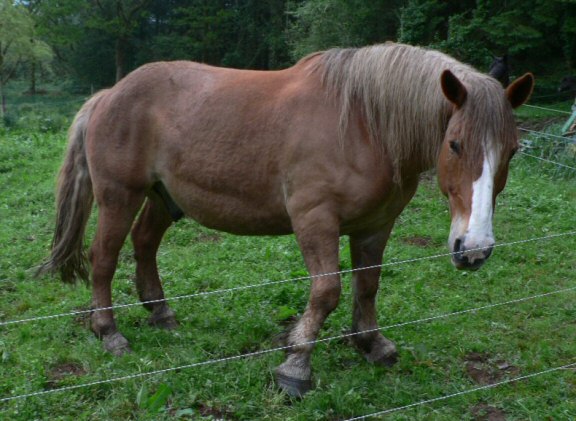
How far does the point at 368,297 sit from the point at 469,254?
131 cm

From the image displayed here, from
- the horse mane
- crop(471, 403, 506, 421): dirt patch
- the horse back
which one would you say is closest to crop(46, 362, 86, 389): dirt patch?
the horse back

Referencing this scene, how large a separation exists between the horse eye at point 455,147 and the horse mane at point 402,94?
164 mm

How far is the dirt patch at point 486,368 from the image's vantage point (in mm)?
3965

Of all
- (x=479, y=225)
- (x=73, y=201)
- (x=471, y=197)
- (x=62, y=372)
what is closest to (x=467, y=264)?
(x=479, y=225)

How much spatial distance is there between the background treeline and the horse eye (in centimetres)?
1380

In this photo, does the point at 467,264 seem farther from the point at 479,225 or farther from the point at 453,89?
the point at 453,89

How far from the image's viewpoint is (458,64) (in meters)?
3.47

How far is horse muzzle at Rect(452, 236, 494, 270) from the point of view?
2.96m

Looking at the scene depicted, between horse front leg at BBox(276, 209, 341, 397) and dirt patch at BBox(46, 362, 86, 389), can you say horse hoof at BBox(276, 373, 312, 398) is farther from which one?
dirt patch at BBox(46, 362, 86, 389)

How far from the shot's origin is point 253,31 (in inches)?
1300

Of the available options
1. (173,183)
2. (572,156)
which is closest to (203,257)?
(173,183)

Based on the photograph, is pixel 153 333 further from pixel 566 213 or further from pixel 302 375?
pixel 566 213

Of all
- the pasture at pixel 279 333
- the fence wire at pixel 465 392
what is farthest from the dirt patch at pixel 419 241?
the fence wire at pixel 465 392

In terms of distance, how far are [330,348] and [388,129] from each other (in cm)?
165
